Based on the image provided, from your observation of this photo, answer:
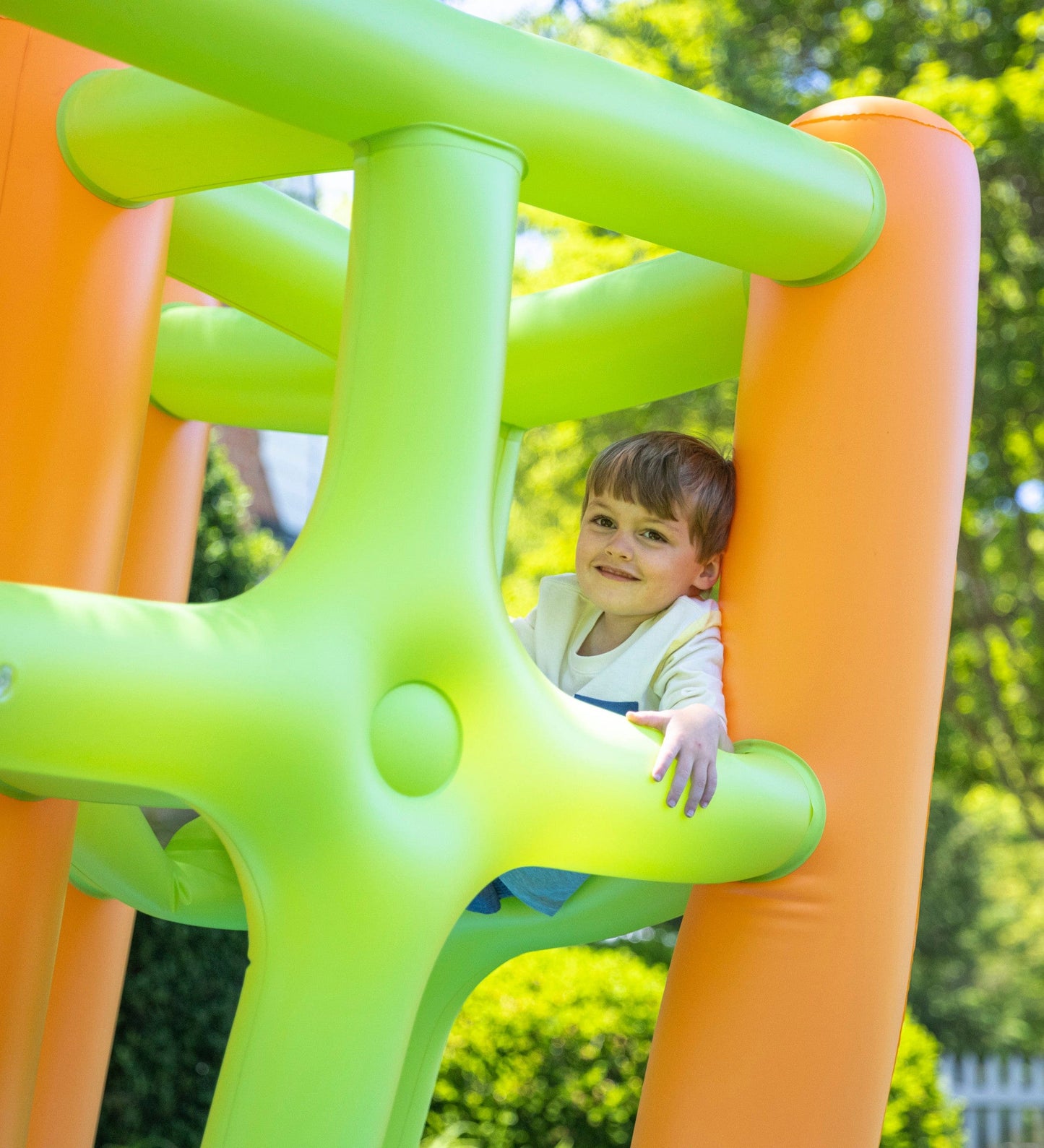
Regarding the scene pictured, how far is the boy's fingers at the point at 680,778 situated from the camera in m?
1.66

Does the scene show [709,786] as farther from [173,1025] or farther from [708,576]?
[173,1025]

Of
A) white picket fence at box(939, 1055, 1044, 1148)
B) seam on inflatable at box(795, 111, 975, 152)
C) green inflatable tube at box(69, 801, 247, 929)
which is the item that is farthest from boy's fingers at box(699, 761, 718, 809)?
white picket fence at box(939, 1055, 1044, 1148)

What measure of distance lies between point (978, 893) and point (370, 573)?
39.6 feet

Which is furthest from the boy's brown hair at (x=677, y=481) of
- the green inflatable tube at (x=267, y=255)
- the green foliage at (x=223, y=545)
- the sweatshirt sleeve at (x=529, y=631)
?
the green foliage at (x=223, y=545)

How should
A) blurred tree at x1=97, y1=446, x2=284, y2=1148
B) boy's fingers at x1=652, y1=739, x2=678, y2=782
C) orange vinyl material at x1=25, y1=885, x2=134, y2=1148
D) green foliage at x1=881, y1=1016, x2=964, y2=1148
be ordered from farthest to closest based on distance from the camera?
green foliage at x1=881, y1=1016, x2=964, y2=1148
blurred tree at x1=97, y1=446, x2=284, y2=1148
orange vinyl material at x1=25, y1=885, x2=134, y2=1148
boy's fingers at x1=652, y1=739, x2=678, y2=782

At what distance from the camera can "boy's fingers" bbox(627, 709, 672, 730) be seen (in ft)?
5.75

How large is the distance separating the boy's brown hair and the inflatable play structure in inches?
1.8

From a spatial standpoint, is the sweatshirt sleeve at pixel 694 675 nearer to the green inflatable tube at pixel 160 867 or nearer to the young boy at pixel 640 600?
the young boy at pixel 640 600

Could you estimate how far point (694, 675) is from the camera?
2012 mm

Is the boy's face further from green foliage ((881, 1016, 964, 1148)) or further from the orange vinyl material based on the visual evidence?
green foliage ((881, 1016, 964, 1148))

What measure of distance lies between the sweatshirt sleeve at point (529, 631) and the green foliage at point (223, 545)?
2.93m

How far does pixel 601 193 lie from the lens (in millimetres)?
1780

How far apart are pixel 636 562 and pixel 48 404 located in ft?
3.29

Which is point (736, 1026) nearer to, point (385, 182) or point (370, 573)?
point (370, 573)
